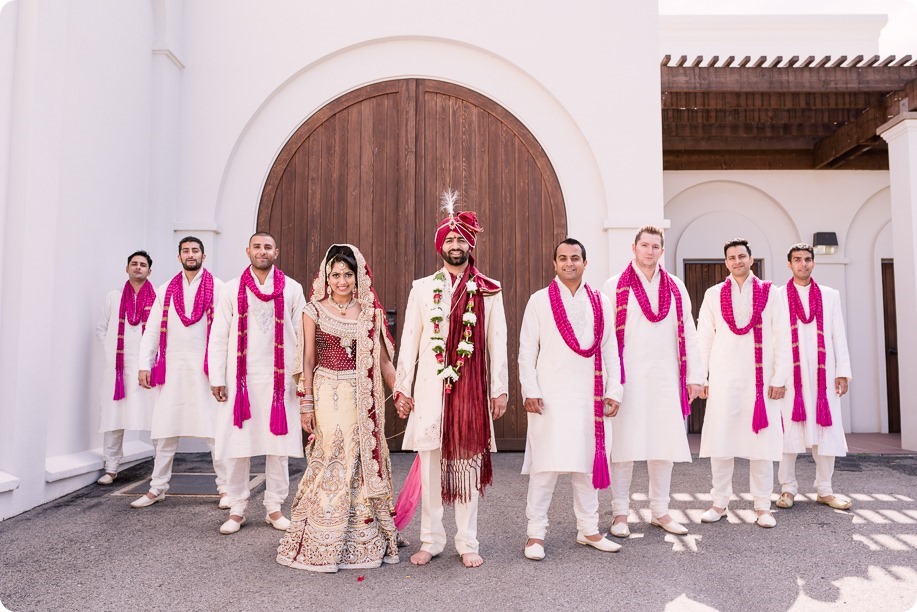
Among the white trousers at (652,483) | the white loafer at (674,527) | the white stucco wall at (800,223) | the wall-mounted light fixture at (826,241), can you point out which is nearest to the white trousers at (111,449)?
the white trousers at (652,483)

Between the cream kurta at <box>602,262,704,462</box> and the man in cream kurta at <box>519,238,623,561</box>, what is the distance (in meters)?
0.28

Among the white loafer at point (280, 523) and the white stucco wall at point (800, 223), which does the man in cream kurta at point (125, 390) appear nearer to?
the white loafer at point (280, 523)

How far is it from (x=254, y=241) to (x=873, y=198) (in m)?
8.43

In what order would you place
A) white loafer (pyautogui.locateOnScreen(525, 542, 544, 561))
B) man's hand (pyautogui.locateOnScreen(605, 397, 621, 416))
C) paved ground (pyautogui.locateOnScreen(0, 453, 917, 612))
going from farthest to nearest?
man's hand (pyautogui.locateOnScreen(605, 397, 621, 416)), white loafer (pyautogui.locateOnScreen(525, 542, 544, 561)), paved ground (pyautogui.locateOnScreen(0, 453, 917, 612))

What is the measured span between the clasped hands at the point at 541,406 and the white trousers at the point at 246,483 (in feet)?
5.46

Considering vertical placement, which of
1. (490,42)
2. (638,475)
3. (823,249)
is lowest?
(638,475)

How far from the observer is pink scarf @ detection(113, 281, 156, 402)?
16.6 ft

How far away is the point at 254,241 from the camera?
4074mm

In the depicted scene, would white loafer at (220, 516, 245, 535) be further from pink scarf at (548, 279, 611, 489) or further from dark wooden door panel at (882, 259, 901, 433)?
dark wooden door panel at (882, 259, 901, 433)

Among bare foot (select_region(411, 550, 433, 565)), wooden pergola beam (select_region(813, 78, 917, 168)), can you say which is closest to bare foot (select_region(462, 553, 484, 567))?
bare foot (select_region(411, 550, 433, 565))

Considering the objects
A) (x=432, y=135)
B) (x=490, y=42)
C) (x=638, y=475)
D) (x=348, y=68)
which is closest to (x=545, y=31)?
(x=490, y=42)

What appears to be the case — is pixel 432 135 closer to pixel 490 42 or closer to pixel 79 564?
pixel 490 42

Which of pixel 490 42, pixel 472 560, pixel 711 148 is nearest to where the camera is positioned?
pixel 472 560

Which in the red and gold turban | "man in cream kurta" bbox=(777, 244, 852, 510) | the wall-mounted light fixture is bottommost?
"man in cream kurta" bbox=(777, 244, 852, 510)
